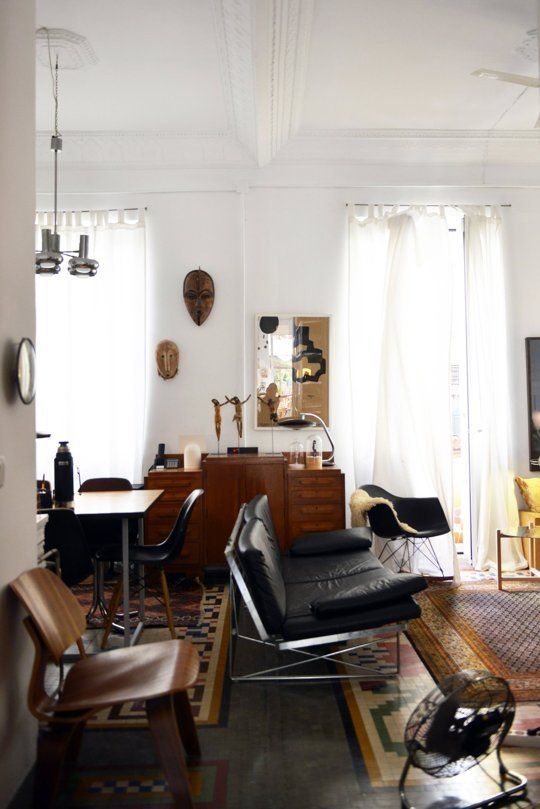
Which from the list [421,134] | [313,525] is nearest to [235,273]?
[421,134]

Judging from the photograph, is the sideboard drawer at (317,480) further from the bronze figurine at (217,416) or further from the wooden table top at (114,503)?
the wooden table top at (114,503)

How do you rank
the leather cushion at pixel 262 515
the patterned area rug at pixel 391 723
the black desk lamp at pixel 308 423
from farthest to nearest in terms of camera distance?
1. the black desk lamp at pixel 308 423
2. the leather cushion at pixel 262 515
3. the patterned area rug at pixel 391 723

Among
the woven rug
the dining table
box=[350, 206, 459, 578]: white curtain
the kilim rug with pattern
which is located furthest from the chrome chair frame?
box=[350, 206, 459, 578]: white curtain

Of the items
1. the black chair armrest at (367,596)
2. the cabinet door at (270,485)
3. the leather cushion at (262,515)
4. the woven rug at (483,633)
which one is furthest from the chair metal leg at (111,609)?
the woven rug at (483,633)

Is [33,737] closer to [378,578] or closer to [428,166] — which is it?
[378,578]

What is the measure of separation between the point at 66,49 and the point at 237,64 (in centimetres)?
119

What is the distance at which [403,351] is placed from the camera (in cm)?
627

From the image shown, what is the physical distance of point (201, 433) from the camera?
639 cm

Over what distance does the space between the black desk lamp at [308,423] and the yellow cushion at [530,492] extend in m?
1.74

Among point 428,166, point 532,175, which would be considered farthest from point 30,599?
point 532,175

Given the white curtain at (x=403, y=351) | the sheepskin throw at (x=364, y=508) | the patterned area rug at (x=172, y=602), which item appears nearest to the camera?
the patterned area rug at (x=172, y=602)

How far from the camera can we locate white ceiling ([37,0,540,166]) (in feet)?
14.0

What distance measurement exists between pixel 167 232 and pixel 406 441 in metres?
3.03

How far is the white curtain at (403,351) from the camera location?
20.5 ft
